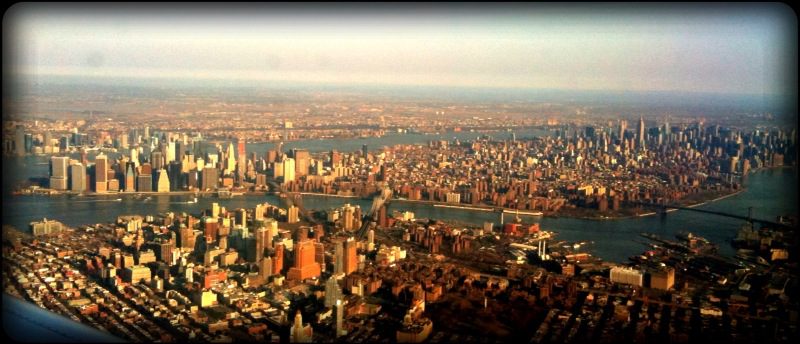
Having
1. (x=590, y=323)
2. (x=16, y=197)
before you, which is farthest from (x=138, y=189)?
(x=590, y=323)

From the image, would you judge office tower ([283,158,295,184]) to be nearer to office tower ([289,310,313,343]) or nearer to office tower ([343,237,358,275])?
office tower ([343,237,358,275])

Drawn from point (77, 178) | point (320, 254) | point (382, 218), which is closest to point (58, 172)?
point (77, 178)

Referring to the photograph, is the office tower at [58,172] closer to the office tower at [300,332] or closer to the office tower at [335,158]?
the office tower at [335,158]

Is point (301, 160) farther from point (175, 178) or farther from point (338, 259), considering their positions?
point (338, 259)

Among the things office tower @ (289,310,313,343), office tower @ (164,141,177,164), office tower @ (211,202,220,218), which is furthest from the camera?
office tower @ (164,141,177,164)

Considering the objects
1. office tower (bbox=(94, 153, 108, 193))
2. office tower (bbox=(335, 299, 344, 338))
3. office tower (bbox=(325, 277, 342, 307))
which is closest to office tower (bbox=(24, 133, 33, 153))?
office tower (bbox=(94, 153, 108, 193))

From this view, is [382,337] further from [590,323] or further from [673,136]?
[673,136]

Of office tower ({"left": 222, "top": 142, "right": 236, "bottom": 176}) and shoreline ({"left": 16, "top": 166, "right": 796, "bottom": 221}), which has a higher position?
office tower ({"left": 222, "top": 142, "right": 236, "bottom": 176})
